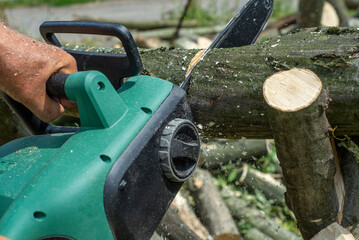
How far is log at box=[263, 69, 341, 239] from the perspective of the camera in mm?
1440

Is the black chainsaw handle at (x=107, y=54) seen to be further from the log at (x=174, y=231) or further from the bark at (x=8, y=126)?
the bark at (x=8, y=126)

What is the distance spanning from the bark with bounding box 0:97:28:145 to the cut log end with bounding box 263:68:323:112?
2141 millimetres

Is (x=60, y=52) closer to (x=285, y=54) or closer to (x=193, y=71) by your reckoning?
(x=193, y=71)

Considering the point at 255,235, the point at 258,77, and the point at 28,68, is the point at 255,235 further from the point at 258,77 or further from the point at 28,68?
the point at 28,68

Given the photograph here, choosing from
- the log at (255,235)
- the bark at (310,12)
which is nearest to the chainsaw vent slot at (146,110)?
the log at (255,235)

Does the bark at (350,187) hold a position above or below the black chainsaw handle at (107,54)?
below

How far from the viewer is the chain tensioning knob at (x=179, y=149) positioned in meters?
1.42

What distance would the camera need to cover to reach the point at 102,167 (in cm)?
129

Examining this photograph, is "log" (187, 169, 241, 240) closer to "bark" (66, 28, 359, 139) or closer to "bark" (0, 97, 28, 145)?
"bark" (66, 28, 359, 139)

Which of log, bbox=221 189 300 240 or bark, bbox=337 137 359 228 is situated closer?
bark, bbox=337 137 359 228

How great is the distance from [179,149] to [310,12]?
9.92ft

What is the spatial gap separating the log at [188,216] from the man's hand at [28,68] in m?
1.47

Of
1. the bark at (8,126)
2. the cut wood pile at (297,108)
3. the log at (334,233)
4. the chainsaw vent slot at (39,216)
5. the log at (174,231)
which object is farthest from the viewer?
the bark at (8,126)

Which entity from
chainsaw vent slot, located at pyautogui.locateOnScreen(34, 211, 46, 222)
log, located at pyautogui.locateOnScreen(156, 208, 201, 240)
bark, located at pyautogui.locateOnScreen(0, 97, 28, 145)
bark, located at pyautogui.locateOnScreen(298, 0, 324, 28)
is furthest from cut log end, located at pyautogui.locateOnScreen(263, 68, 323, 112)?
bark, located at pyautogui.locateOnScreen(298, 0, 324, 28)
